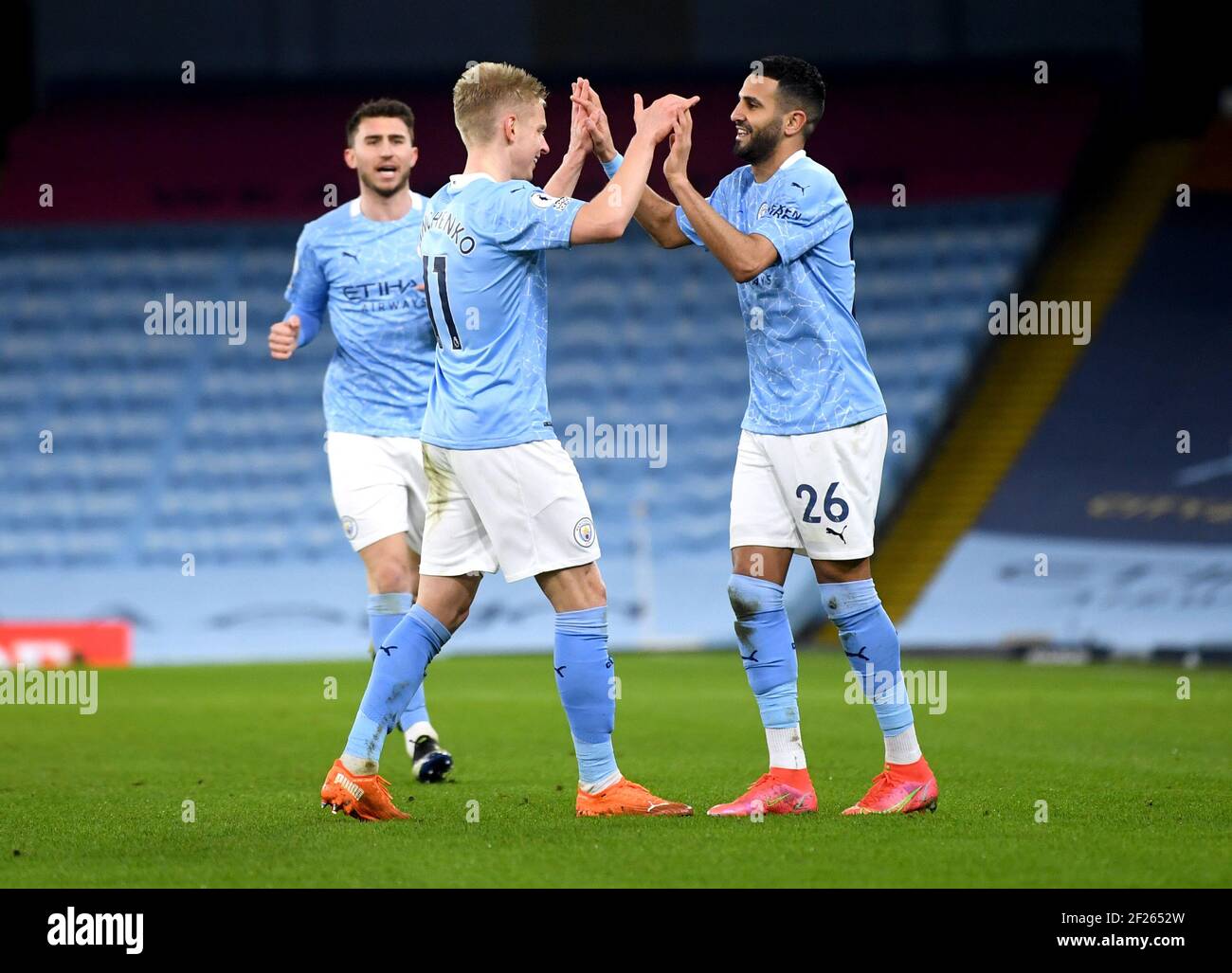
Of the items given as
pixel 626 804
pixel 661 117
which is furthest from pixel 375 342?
pixel 626 804

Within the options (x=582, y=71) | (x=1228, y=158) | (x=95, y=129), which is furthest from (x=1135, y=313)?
(x=95, y=129)

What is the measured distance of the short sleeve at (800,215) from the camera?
5.64m

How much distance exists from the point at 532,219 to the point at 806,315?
1045mm

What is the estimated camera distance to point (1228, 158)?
68.2ft

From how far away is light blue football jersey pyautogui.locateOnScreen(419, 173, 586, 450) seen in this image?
557 cm

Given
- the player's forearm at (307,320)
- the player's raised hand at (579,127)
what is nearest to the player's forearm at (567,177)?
the player's raised hand at (579,127)

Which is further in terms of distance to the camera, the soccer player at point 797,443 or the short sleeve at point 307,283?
the short sleeve at point 307,283

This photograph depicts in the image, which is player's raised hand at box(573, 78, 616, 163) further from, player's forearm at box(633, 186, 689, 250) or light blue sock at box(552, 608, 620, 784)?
light blue sock at box(552, 608, 620, 784)

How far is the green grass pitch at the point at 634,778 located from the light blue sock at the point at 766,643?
425 mm

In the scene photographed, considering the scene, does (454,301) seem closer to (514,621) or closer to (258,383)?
(514,621)

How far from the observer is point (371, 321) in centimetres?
775

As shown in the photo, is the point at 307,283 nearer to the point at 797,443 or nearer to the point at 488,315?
the point at 488,315

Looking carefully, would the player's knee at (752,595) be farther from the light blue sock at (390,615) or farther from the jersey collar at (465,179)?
the light blue sock at (390,615)

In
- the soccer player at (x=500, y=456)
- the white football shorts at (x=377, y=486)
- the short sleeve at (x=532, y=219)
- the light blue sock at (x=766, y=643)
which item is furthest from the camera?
the white football shorts at (x=377, y=486)
